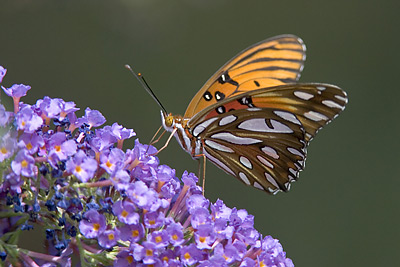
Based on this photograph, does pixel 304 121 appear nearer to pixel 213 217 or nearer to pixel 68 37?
pixel 213 217

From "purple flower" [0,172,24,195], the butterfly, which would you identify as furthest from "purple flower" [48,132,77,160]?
the butterfly

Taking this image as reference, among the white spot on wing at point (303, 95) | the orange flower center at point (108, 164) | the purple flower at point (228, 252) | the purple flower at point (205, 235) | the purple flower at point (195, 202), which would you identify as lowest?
the purple flower at point (228, 252)

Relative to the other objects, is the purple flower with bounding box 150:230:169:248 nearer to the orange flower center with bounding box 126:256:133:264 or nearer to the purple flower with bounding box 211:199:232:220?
the orange flower center with bounding box 126:256:133:264

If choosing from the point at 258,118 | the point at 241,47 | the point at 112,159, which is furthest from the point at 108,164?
the point at 241,47

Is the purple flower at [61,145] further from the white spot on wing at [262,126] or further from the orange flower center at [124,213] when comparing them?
the white spot on wing at [262,126]

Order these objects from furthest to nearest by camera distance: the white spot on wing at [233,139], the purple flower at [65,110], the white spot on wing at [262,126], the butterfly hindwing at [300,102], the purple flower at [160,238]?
the white spot on wing at [233,139] < the white spot on wing at [262,126] < the butterfly hindwing at [300,102] < the purple flower at [65,110] < the purple flower at [160,238]

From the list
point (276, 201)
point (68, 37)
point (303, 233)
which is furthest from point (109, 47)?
point (303, 233)

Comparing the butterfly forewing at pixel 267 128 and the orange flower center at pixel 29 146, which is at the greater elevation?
the orange flower center at pixel 29 146

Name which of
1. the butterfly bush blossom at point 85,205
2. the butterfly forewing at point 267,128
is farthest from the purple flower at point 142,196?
the butterfly forewing at point 267,128

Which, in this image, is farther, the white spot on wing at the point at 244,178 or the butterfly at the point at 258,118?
the white spot on wing at the point at 244,178
